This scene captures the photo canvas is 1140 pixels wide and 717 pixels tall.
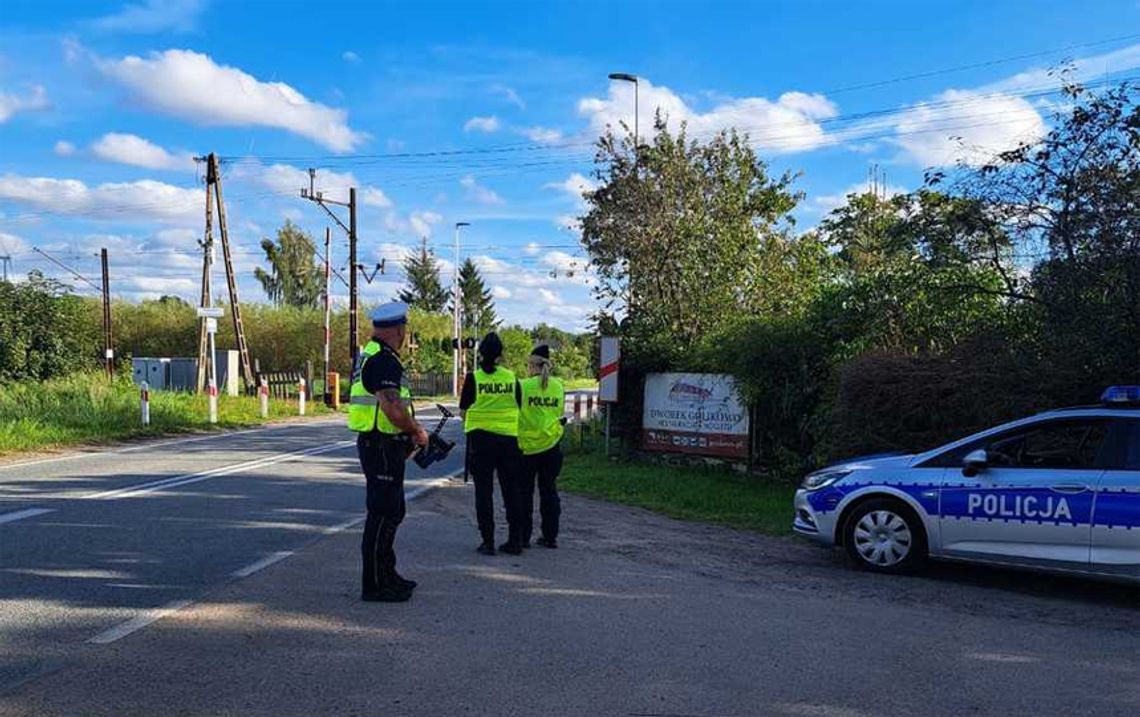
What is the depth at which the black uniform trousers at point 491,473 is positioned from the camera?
775cm

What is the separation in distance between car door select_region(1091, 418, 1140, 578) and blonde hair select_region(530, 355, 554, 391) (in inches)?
173

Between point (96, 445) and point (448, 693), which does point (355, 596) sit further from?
point (96, 445)

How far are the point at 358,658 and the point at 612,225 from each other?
15.2 meters

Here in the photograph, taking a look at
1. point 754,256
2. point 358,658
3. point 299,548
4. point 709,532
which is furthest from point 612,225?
point 358,658

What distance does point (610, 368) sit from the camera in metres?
15.2

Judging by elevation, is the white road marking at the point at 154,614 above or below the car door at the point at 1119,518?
below

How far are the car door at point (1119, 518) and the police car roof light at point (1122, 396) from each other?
39cm

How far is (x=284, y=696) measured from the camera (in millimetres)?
4363

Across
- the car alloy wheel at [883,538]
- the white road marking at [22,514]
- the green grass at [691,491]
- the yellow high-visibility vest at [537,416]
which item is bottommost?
the green grass at [691,491]

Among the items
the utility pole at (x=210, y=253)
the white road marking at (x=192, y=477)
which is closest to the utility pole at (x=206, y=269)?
the utility pole at (x=210, y=253)

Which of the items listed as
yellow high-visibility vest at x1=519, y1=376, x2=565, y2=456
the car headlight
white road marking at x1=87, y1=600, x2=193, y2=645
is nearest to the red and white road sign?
yellow high-visibility vest at x1=519, y1=376, x2=565, y2=456

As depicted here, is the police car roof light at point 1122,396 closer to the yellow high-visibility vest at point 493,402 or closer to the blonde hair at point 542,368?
the blonde hair at point 542,368

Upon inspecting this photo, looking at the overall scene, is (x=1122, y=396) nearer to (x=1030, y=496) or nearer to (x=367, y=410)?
(x=1030, y=496)

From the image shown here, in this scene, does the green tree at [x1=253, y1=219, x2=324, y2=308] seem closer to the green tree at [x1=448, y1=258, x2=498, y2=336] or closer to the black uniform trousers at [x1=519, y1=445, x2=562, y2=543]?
the green tree at [x1=448, y1=258, x2=498, y2=336]
